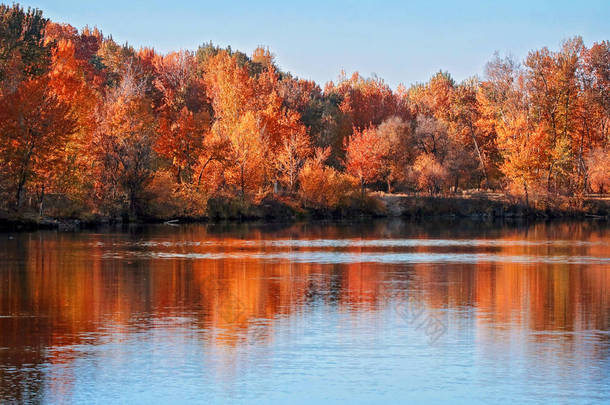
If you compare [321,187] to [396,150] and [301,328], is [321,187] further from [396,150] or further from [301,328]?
[301,328]

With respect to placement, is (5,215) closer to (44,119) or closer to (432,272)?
(44,119)

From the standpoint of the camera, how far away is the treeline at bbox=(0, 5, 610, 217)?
52438 millimetres

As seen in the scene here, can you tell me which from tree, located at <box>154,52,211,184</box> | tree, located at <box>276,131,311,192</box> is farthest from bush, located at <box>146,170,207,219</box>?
tree, located at <box>276,131,311,192</box>

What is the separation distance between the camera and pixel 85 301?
66.0 feet

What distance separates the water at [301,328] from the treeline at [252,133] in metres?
19.7

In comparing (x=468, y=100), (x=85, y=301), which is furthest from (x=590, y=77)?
(x=85, y=301)

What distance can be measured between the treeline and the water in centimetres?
1972

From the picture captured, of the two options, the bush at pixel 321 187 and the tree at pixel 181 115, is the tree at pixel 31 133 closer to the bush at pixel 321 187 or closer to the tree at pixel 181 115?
the tree at pixel 181 115

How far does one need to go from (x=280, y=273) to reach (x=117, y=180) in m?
32.4

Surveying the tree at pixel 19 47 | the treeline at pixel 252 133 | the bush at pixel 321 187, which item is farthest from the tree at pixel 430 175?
the tree at pixel 19 47

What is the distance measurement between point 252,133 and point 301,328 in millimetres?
54752

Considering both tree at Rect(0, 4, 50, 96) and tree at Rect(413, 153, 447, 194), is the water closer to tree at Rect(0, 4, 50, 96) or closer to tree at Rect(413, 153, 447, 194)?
tree at Rect(0, 4, 50, 96)

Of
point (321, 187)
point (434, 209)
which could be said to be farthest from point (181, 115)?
point (434, 209)

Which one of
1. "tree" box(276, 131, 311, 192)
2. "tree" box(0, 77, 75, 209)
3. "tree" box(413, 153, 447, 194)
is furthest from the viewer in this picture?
"tree" box(413, 153, 447, 194)
